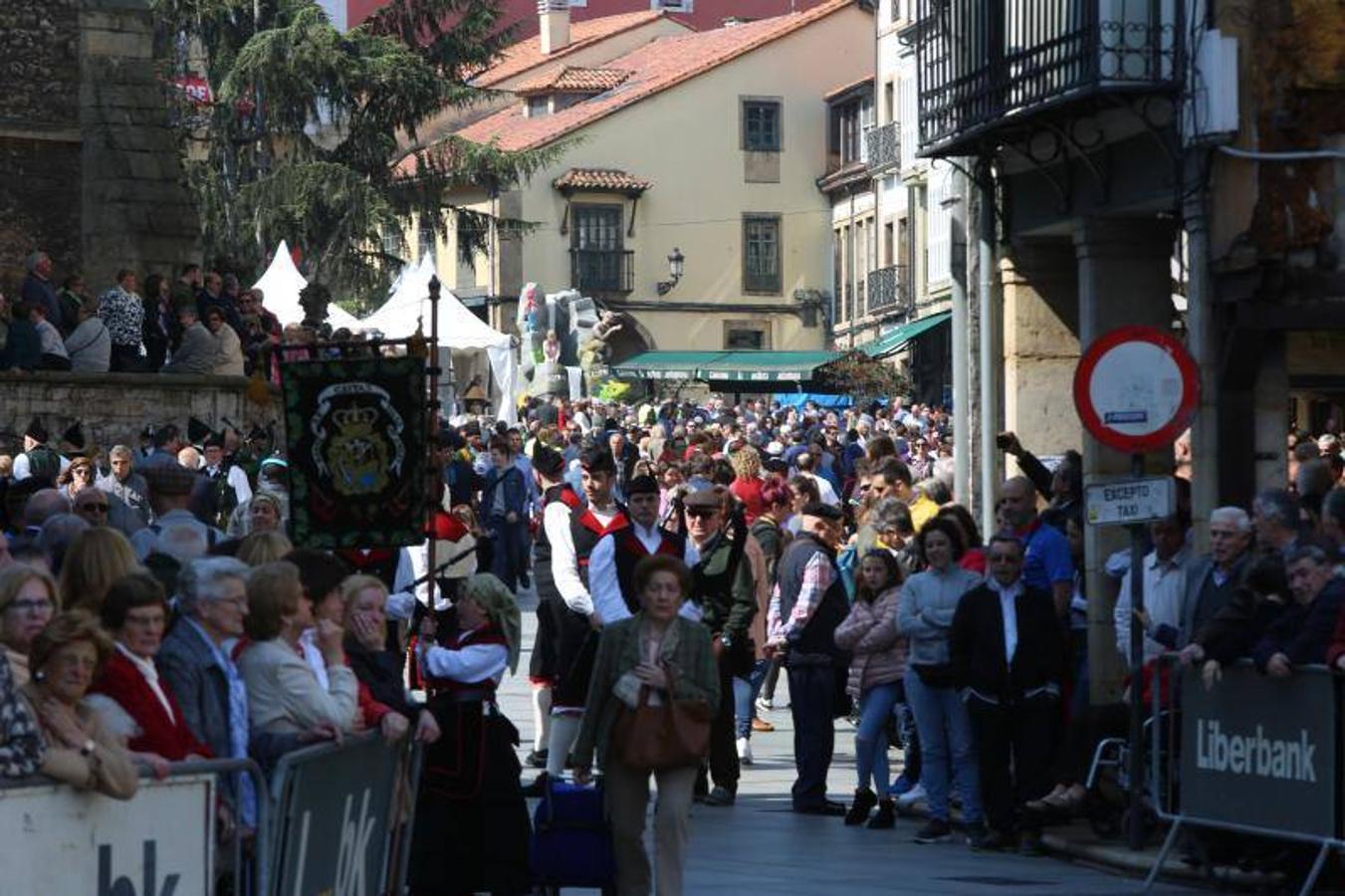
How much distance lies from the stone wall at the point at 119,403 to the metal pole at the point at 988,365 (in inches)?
453

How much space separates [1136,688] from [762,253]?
74.0 meters

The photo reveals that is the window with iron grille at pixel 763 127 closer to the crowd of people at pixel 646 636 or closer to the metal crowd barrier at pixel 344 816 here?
the crowd of people at pixel 646 636

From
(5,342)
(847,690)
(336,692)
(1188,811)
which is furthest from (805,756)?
(5,342)

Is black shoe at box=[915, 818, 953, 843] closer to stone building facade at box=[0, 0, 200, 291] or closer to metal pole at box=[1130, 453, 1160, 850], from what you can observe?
metal pole at box=[1130, 453, 1160, 850]

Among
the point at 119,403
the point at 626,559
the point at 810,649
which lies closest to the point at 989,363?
the point at 810,649

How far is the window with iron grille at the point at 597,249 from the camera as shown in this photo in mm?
87125

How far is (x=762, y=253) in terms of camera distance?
292ft

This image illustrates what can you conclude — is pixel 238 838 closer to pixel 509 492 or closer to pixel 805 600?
pixel 805 600

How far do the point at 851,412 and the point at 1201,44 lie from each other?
1465 inches

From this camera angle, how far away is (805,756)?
695 inches

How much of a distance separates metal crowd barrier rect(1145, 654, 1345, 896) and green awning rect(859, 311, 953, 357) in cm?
5426

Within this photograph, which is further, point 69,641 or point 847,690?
point 847,690

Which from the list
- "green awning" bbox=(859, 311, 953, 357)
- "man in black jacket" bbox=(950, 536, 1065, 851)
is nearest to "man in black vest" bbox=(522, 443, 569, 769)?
"man in black jacket" bbox=(950, 536, 1065, 851)

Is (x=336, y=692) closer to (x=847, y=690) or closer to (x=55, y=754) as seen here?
(x=55, y=754)
